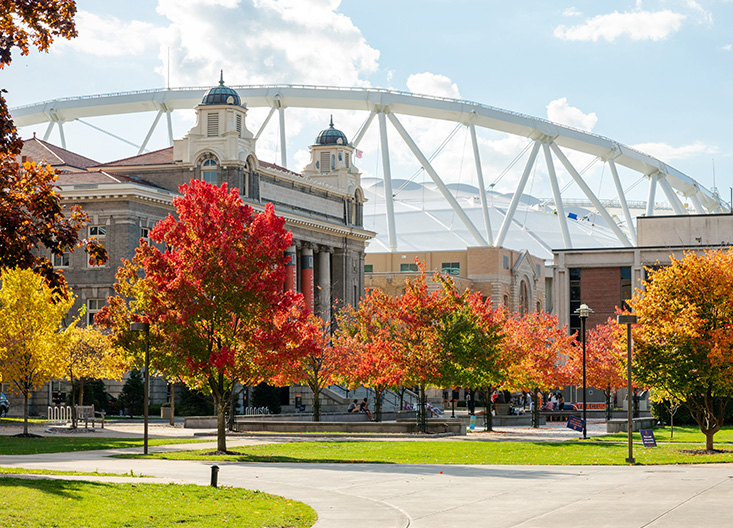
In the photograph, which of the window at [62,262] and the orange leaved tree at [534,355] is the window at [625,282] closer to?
the orange leaved tree at [534,355]

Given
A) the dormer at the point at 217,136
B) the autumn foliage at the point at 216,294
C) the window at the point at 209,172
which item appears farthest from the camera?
the window at the point at 209,172

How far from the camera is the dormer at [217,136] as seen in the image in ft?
265

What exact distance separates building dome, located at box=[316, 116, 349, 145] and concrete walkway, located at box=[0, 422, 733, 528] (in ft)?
229

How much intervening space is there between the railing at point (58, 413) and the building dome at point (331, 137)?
43.3 m

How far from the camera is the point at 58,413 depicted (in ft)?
215

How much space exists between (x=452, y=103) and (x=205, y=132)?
5067cm

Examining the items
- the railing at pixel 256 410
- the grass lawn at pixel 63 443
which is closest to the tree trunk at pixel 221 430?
the grass lawn at pixel 63 443

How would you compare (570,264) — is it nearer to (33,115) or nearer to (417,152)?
(417,152)

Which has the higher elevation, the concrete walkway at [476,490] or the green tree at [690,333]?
the green tree at [690,333]

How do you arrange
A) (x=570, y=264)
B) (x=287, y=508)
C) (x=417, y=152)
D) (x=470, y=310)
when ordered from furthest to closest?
(x=417, y=152)
(x=570, y=264)
(x=470, y=310)
(x=287, y=508)

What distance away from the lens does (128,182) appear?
7350 cm

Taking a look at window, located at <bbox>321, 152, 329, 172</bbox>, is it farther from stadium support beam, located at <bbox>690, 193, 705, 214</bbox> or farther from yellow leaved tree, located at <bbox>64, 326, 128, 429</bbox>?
stadium support beam, located at <bbox>690, 193, 705, 214</bbox>

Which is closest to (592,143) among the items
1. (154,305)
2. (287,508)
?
(154,305)

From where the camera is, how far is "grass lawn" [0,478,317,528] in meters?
17.0
